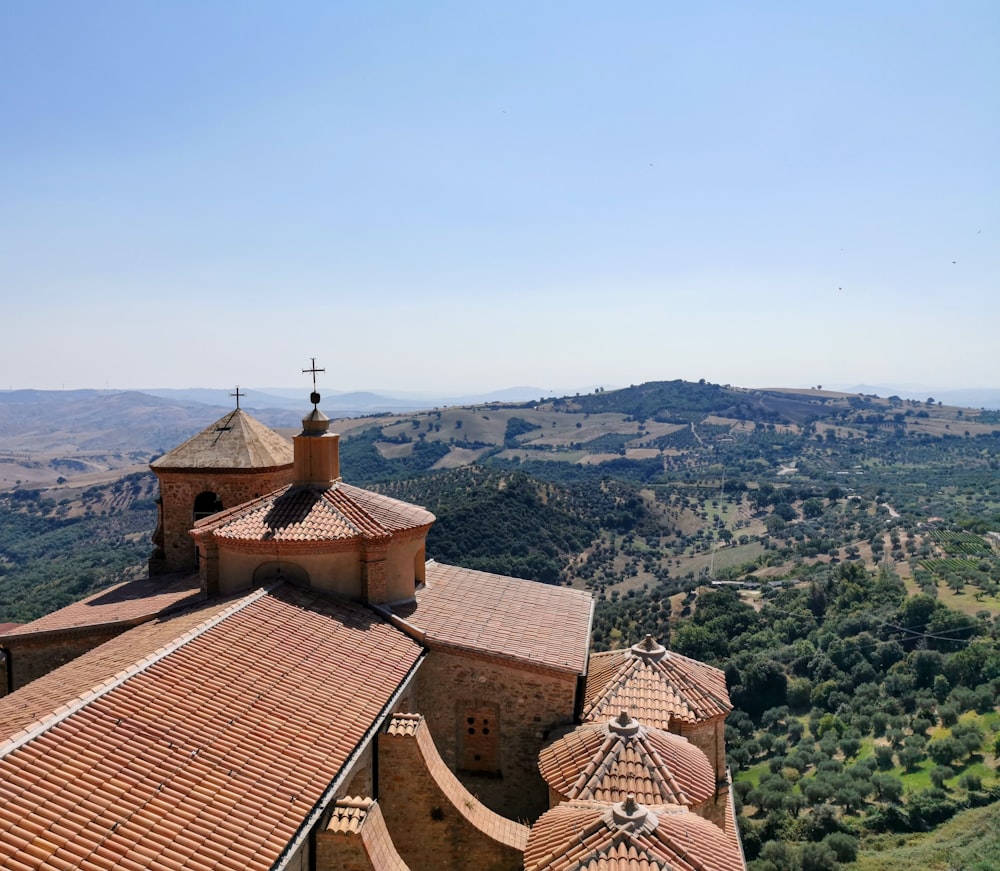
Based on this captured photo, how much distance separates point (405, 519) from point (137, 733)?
26.9 ft

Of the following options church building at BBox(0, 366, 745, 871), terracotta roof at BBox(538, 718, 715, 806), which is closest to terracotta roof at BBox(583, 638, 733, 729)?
church building at BBox(0, 366, 745, 871)

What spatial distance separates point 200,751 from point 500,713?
7240 millimetres

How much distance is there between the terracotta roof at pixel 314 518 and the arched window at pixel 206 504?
Answer: 5.43 meters

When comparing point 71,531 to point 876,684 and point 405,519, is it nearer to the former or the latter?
point 876,684

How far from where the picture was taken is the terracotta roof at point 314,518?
51.3ft

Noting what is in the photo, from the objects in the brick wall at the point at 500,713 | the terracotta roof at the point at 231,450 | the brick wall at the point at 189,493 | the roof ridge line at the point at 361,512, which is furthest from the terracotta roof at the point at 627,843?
the terracotta roof at the point at 231,450

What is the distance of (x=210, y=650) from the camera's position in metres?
11.8

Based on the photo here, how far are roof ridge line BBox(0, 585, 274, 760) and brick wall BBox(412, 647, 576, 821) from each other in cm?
427

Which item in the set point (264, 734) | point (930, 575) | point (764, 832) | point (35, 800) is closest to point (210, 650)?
point (264, 734)

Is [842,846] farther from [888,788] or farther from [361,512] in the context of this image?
[361,512]

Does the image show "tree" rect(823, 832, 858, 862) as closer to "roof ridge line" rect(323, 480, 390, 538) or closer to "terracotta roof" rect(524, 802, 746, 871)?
"terracotta roof" rect(524, 802, 746, 871)

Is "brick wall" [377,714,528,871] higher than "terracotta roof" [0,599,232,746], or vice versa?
"terracotta roof" [0,599,232,746]

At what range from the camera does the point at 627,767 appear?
1241 cm

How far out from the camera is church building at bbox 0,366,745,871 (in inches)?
337
